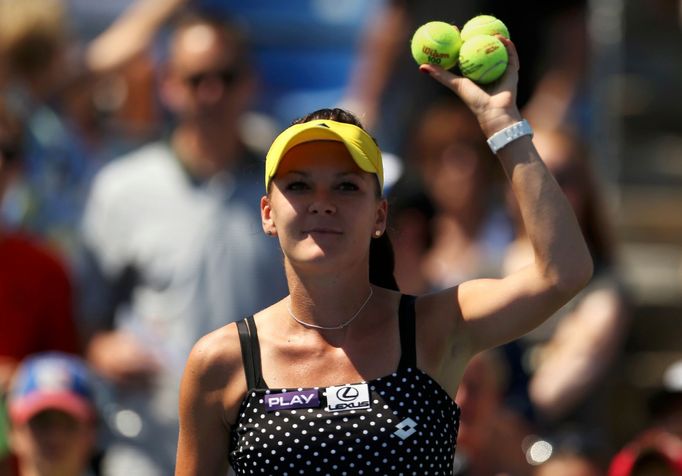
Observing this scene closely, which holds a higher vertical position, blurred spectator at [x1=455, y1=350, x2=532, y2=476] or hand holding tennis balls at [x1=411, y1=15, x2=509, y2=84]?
hand holding tennis balls at [x1=411, y1=15, x2=509, y2=84]

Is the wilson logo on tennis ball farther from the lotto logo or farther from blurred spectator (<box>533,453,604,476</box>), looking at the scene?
blurred spectator (<box>533,453,604,476</box>)

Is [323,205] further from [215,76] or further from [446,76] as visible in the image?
[215,76]

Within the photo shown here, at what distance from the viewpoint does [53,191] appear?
7203mm

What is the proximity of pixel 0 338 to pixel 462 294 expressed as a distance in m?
3.21

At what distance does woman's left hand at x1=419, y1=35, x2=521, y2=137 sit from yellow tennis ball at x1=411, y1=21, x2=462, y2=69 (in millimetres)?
31

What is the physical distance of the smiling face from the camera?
10.9 ft

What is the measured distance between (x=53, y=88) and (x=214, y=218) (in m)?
1.58

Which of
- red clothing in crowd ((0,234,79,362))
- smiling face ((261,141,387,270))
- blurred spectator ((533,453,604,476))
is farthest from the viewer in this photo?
red clothing in crowd ((0,234,79,362))

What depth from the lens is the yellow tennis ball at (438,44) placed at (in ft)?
11.0

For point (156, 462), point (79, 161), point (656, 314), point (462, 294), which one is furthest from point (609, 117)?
point (462, 294)

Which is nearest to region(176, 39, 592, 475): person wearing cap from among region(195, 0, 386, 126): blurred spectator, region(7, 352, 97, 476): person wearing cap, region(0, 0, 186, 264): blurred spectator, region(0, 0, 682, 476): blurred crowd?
region(0, 0, 682, 476): blurred crowd

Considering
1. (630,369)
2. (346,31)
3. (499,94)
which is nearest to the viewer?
(499,94)

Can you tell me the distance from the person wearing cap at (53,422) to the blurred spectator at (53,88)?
157 cm

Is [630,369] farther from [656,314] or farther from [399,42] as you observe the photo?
[399,42]
